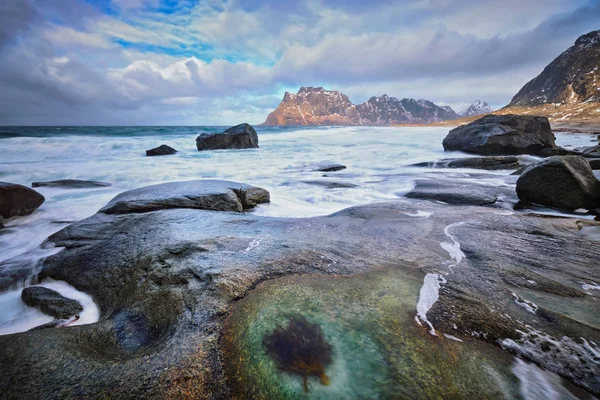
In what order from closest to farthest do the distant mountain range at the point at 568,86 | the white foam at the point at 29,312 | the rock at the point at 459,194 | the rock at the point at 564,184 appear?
the white foam at the point at 29,312, the rock at the point at 564,184, the rock at the point at 459,194, the distant mountain range at the point at 568,86

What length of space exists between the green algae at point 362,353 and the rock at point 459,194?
4.17 meters

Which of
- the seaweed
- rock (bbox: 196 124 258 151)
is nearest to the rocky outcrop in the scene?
rock (bbox: 196 124 258 151)

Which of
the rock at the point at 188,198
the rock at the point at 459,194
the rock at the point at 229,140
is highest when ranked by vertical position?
the rock at the point at 229,140

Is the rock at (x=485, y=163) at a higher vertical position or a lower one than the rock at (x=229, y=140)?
lower

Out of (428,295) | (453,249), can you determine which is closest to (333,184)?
(453,249)

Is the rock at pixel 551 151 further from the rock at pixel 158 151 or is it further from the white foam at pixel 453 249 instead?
the rock at pixel 158 151

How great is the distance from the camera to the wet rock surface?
1.36 meters

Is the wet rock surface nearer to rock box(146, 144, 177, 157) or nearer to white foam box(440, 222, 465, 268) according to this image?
white foam box(440, 222, 465, 268)

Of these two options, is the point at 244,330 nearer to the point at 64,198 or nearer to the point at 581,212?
the point at 581,212

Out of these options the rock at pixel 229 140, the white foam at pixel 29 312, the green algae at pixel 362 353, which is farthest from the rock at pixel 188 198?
the rock at pixel 229 140

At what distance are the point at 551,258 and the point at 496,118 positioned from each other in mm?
16322

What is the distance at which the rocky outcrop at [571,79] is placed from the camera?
8538 centimetres

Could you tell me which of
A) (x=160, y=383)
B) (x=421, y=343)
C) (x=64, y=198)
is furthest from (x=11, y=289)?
(x=64, y=198)

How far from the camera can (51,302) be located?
2.46 m
